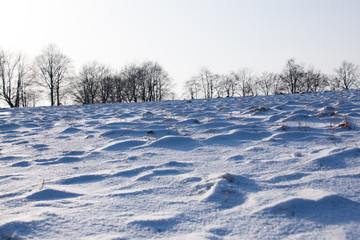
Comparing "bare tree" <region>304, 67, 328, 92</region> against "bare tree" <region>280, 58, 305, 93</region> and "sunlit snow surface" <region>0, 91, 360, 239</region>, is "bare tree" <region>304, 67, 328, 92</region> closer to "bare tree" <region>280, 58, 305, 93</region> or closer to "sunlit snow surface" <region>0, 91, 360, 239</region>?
"bare tree" <region>280, 58, 305, 93</region>

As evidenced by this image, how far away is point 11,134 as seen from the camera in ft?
12.7

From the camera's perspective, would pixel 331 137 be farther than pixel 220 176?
Yes

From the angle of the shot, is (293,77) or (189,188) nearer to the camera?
(189,188)

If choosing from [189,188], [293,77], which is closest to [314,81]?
[293,77]

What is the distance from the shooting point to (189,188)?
1.57m

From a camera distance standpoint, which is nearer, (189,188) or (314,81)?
(189,188)

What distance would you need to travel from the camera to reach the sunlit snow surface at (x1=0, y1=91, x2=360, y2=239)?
1.11m

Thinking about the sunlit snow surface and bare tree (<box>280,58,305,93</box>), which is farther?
bare tree (<box>280,58,305,93</box>)

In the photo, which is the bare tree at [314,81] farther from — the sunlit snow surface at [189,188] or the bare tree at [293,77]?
the sunlit snow surface at [189,188]

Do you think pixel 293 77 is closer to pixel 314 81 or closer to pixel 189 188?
pixel 314 81

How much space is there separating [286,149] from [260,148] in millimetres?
253

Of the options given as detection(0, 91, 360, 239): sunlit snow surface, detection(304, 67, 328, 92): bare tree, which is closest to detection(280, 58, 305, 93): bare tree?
detection(304, 67, 328, 92): bare tree

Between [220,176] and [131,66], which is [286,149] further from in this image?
[131,66]

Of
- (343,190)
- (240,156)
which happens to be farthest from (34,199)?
(343,190)
